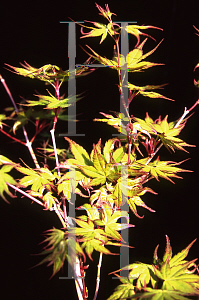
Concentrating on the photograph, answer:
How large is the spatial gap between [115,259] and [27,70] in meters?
0.82

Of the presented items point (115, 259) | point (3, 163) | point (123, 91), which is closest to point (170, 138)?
point (123, 91)

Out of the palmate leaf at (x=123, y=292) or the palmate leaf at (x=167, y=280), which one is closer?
the palmate leaf at (x=167, y=280)

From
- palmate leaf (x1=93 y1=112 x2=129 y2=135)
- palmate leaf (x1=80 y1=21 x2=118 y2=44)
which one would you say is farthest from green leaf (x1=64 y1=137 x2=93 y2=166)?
palmate leaf (x1=80 y1=21 x2=118 y2=44)

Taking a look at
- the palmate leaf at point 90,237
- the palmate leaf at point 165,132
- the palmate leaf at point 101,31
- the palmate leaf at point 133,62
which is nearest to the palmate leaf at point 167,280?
the palmate leaf at point 90,237

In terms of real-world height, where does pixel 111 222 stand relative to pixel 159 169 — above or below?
below

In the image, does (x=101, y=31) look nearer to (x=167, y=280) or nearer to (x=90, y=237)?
(x=90, y=237)

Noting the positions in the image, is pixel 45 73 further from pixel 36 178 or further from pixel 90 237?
pixel 90 237

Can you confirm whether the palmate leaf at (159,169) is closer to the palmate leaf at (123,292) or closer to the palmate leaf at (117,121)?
the palmate leaf at (117,121)

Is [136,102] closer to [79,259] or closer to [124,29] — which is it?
[124,29]

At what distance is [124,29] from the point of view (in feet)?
2.31

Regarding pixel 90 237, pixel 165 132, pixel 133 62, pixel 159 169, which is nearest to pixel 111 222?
pixel 90 237

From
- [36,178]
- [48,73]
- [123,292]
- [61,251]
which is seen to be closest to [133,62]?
[48,73]

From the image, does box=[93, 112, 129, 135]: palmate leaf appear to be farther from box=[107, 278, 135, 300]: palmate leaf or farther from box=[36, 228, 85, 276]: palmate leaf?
box=[107, 278, 135, 300]: palmate leaf

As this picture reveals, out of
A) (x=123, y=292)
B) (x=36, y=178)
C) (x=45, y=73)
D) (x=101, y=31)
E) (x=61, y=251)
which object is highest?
(x=101, y=31)
